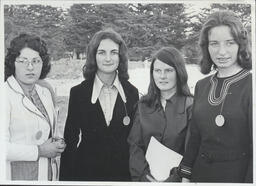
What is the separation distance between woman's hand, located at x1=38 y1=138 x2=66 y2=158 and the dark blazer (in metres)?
0.05

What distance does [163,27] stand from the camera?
3441mm

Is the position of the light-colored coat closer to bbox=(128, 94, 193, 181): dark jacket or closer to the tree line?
the tree line

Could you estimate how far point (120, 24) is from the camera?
11.2ft

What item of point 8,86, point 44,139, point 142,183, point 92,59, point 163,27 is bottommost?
point 142,183

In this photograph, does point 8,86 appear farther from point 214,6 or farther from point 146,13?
point 214,6

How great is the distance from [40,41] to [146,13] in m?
0.92

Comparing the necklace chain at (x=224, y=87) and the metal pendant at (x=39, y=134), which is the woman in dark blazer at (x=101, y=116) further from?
the necklace chain at (x=224, y=87)

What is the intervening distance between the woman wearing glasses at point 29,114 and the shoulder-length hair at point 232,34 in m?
1.30

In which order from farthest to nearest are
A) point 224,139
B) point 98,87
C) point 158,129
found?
1. point 98,87
2. point 158,129
3. point 224,139

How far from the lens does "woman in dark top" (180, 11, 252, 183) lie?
3.26 metres

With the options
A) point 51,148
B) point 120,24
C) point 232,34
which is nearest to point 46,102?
point 51,148

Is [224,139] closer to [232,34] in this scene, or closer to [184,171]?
[184,171]

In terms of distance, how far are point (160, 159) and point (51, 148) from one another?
91 centimetres

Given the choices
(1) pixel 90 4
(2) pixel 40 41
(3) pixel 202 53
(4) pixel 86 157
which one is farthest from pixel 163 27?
(4) pixel 86 157
